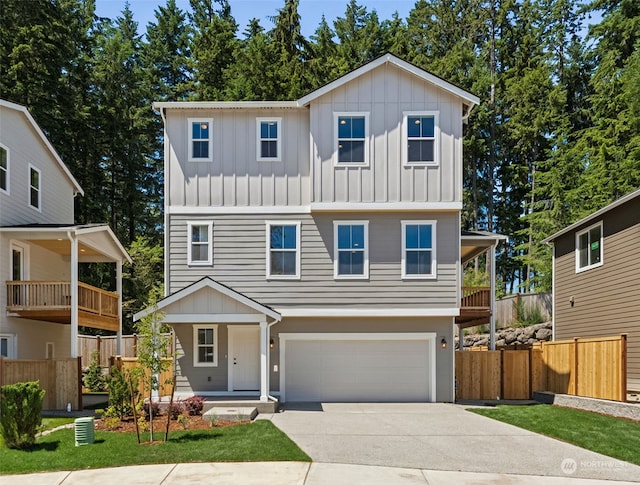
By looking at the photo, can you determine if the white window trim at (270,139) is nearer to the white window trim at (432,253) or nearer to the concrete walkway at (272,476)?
the white window trim at (432,253)

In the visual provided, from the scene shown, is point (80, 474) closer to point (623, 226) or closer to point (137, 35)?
Answer: point (623, 226)

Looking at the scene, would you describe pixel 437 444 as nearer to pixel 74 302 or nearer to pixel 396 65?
pixel 396 65

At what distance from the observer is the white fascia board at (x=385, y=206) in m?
17.2

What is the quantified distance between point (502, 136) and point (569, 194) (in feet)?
30.6

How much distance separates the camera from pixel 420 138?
1736 cm

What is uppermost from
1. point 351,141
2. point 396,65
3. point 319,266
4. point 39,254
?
point 396,65

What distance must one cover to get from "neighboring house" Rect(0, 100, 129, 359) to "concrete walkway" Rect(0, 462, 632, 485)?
8545mm

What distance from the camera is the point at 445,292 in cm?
1730

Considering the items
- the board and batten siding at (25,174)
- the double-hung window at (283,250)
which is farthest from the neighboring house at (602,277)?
the board and batten siding at (25,174)

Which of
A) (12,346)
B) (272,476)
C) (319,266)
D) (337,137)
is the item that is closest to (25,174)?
(12,346)

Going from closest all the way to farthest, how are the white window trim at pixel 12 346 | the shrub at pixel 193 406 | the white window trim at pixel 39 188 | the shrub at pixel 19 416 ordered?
1. the shrub at pixel 19 416
2. the shrub at pixel 193 406
3. the white window trim at pixel 12 346
4. the white window trim at pixel 39 188

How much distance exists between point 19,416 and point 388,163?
11225 millimetres

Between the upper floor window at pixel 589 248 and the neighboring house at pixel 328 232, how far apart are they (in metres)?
5.13

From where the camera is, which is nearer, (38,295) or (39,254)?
(38,295)
